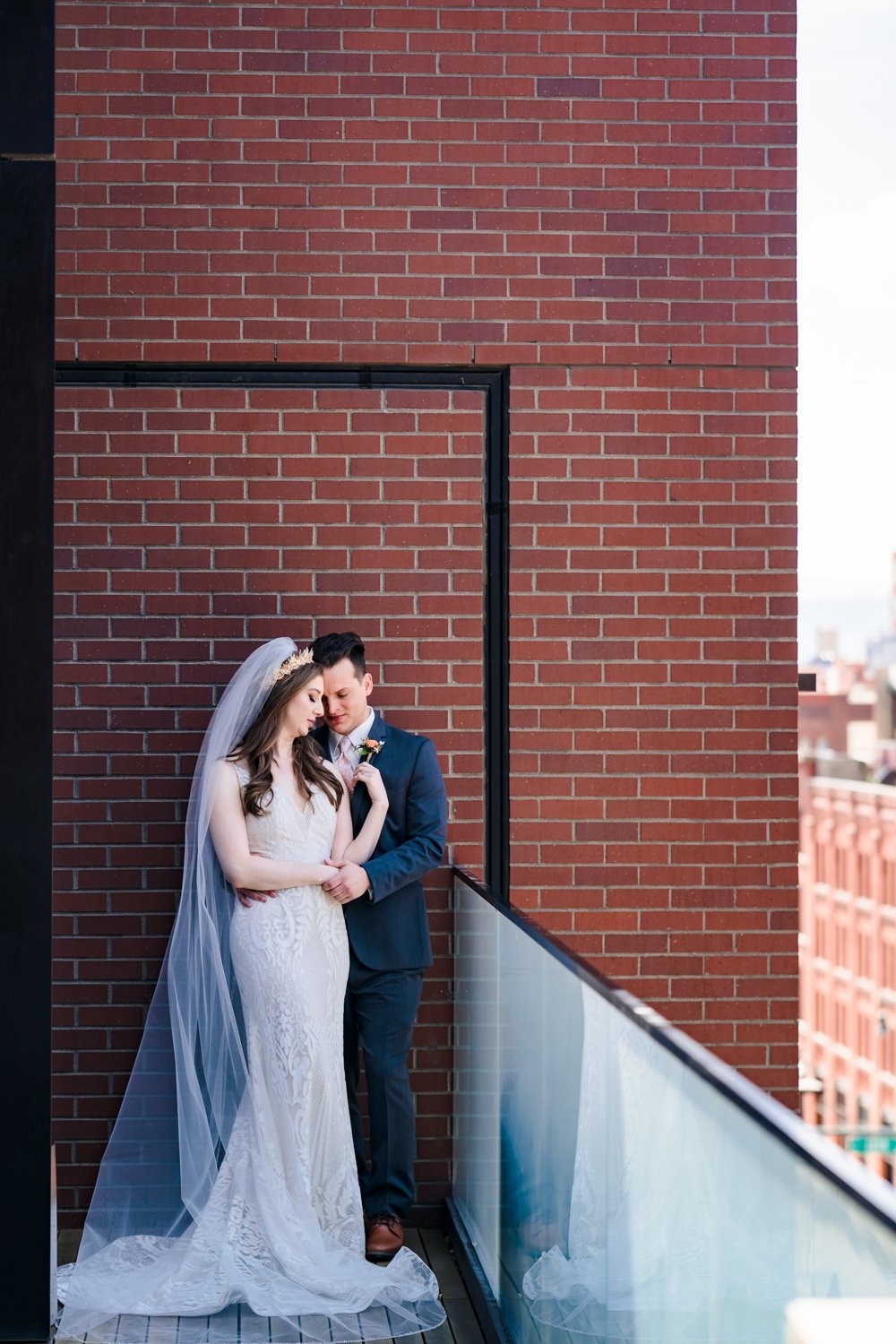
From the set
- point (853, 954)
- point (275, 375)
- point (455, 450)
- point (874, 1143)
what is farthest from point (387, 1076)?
point (853, 954)

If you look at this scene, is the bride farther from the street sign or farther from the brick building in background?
the street sign

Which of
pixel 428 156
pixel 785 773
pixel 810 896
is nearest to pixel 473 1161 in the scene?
pixel 785 773

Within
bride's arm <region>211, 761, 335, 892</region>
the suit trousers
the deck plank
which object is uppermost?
bride's arm <region>211, 761, 335, 892</region>

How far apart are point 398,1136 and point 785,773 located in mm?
1845

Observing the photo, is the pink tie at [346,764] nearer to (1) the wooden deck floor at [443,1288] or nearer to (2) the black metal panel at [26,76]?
(1) the wooden deck floor at [443,1288]

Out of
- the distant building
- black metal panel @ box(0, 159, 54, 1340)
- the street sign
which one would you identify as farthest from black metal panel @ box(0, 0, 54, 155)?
the distant building

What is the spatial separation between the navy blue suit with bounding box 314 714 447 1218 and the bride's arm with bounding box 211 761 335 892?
0.84 ft

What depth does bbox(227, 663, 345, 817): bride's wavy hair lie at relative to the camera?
14.0ft

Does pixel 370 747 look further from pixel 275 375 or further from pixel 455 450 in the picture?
pixel 275 375

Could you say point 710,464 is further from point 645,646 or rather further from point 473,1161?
point 473,1161

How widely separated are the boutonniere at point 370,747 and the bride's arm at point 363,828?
9 centimetres

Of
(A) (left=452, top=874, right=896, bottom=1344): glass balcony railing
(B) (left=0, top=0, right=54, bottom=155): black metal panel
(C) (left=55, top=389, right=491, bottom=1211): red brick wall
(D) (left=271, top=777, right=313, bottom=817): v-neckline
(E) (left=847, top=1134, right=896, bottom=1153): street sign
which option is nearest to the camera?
(A) (left=452, top=874, right=896, bottom=1344): glass balcony railing

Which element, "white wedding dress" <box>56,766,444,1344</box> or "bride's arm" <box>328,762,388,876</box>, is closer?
"white wedding dress" <box>56,766,444,1344</box>

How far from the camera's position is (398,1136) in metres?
4.46
